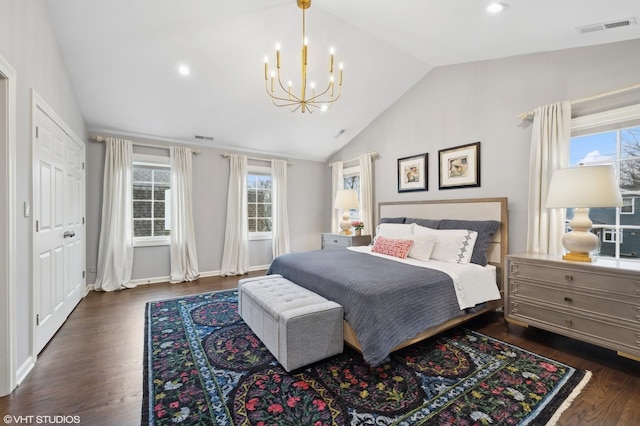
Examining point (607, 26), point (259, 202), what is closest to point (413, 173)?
point (607, 26)

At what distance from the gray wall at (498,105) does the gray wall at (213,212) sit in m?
2.10

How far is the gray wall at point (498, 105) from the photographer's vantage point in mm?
2648

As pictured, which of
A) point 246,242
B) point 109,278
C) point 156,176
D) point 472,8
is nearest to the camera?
point 472,8

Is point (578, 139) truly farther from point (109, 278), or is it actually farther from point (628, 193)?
point (109, 278)

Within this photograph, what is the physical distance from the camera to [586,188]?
2.25 meters

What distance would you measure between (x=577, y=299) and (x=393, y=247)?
1678 mm

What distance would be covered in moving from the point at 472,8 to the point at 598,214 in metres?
2.29

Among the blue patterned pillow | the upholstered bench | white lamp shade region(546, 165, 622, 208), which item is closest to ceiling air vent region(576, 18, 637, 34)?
white lamp shade region(546, 165, 622, 208)

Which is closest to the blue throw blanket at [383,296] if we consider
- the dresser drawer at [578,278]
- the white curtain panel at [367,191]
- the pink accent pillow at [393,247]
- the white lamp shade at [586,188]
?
the pink accent pillow at [393,247]

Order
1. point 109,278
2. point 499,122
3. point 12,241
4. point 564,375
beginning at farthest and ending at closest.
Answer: point 109,278 < point 499,122 < point 564,375 < point 12,241

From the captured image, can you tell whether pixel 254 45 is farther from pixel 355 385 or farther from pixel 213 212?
pixel 355 385

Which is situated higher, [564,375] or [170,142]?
[170,142]

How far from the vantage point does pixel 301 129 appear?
4910 millimetres

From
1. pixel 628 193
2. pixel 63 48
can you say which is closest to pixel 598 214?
pixel 628 193
